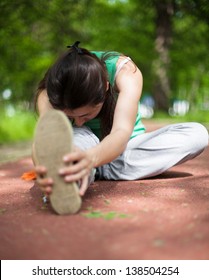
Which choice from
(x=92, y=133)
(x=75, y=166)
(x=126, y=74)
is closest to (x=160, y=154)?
(x=92, y=133)

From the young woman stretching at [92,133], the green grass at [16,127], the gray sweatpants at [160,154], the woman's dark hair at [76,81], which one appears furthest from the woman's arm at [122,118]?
the green grass at [16,127]

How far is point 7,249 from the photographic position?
138 centimetres

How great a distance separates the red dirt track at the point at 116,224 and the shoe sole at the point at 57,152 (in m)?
0.06

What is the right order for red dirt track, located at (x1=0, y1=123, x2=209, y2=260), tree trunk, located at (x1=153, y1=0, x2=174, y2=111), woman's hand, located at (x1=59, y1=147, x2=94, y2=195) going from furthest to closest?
tree trunk, located at (x1=153, y1=0, x2=174, y2=111)
woman's hand, located at (x1=59, y1=147, x2=94, y2=195)
red dirt track, located at (x1=0, y1=123, x2=209, y2=260)

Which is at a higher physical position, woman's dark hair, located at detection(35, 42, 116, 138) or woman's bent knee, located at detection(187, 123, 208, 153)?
woman's dark hair, located at detection(35, 42, 116, 138)

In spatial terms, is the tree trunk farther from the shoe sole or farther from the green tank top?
the shoe sole

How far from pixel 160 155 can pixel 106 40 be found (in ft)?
31.7

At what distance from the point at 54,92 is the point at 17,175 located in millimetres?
1226

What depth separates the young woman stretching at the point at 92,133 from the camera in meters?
1.63

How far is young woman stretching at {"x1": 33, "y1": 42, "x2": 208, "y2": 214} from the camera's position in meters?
1.63

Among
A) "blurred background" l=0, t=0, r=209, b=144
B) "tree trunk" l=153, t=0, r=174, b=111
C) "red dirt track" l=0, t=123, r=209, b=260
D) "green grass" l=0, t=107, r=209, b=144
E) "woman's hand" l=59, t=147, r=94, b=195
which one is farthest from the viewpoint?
"tree trunk" l=153, t=0, r=174, b=111

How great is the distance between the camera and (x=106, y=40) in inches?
463

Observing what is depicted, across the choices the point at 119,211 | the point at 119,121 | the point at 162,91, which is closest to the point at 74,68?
the point at 119,121

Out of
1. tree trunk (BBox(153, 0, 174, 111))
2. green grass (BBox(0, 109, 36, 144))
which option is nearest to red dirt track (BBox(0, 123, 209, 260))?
green grass (BBox(0, 109, 36, 144))
